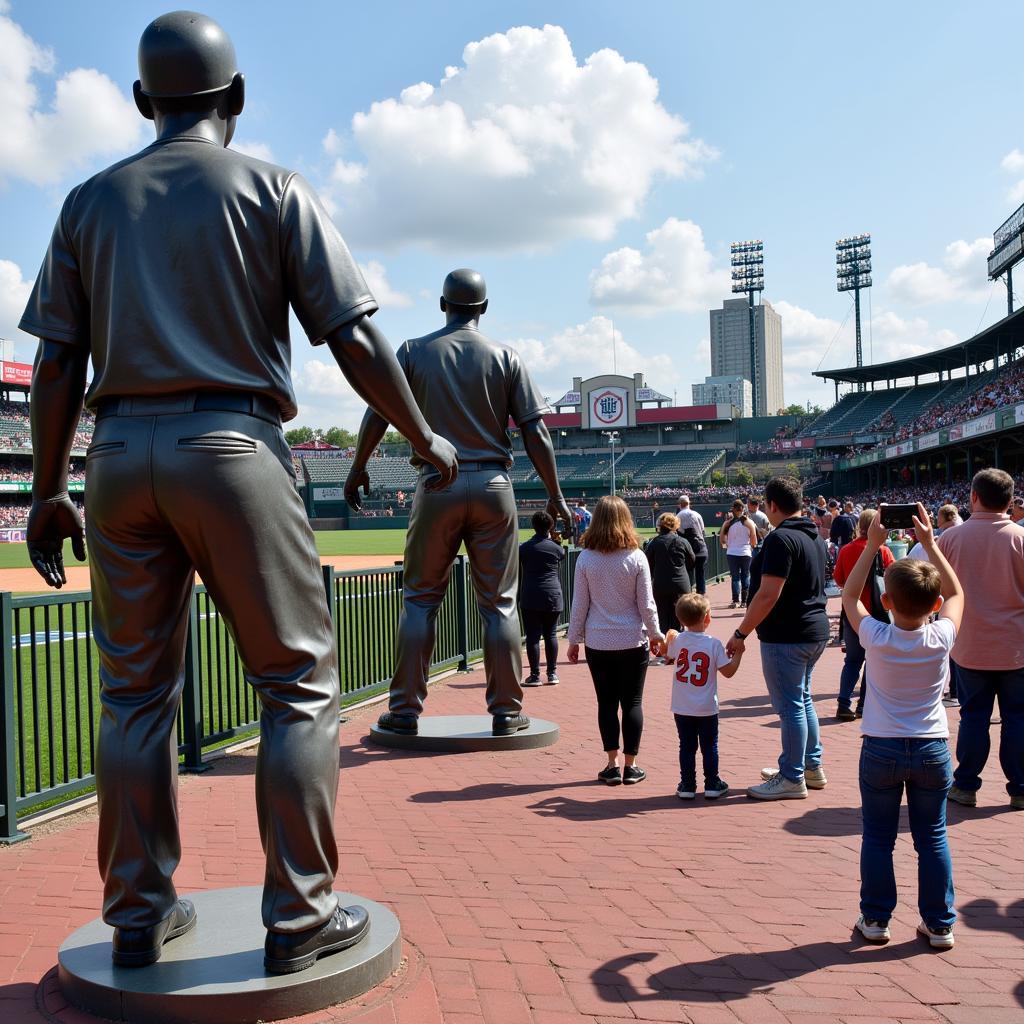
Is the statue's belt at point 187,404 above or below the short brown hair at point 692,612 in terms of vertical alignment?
above

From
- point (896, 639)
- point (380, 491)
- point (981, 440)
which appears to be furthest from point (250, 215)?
point (380, 491)

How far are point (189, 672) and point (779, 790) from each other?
3.55 m

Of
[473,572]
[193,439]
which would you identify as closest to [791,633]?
[473,572]

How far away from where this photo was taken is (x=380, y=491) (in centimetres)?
7750

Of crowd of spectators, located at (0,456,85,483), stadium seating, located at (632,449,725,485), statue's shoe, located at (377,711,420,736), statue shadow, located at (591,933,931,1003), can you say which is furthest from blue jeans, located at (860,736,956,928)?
stadium seating, located at (632,449,725,485)

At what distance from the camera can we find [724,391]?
540ft

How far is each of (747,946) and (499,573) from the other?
10.6 feet

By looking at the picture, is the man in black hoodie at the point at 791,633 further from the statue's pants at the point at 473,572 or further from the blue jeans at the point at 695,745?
the statue's pants at the point at 473,572

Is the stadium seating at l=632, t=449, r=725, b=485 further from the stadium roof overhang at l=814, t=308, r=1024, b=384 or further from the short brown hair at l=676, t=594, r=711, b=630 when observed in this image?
the short brown hair at l=676, t=594, r=711, b=630

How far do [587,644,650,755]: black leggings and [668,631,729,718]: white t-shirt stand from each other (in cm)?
26

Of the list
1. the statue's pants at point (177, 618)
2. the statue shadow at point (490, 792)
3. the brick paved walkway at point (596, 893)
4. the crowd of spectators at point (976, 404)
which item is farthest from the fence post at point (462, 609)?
the crowd of spectators at point (976, 404)

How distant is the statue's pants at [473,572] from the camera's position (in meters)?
6.10

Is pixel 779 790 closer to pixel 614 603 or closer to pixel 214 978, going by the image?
pixel 614 603

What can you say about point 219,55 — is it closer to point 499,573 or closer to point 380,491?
point 499,573
